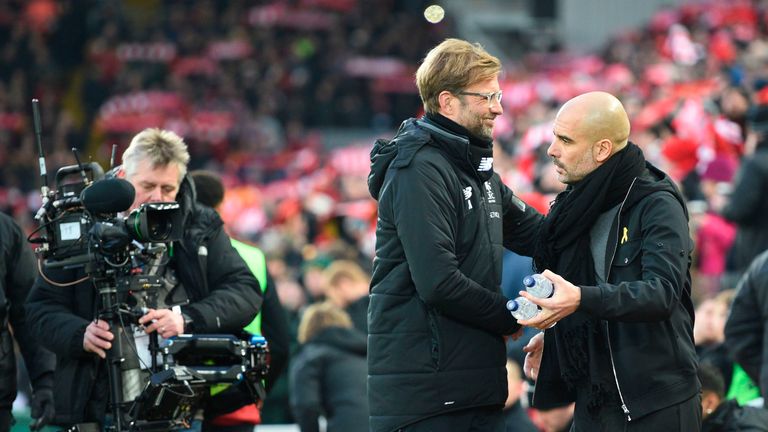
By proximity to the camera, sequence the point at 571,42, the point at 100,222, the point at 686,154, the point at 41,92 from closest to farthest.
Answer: the point at 100,222 → the point at 686,154 → the point at 41,92 → the point at 571,42

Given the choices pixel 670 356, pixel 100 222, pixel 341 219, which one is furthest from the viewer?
pixel 341 219

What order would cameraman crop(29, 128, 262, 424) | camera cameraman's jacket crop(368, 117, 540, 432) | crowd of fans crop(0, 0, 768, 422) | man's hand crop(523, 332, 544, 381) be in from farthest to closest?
crowd of fans crop(0, 0, 768, 422)
cameraman crop(29, 128, 262, 424)
man's hand crop(523, 332, 544, 381)
camera cameraman's jacket crop(368, 117, 540, 432)

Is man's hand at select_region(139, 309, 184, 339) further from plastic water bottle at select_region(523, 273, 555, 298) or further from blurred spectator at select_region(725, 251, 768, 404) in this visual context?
blurred spectator at select_region(725, 251, 768, 404)

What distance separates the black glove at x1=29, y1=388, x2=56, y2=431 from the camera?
5758 mm

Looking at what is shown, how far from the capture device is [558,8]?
84.7ft

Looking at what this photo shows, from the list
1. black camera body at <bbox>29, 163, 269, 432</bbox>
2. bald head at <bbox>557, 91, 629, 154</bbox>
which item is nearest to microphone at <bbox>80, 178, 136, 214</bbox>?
black camera body at <bbox>29, 163, 269, 432</bbox>

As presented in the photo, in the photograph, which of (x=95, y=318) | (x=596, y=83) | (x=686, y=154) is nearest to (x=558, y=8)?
(x=596, y=83)

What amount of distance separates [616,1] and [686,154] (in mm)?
15228

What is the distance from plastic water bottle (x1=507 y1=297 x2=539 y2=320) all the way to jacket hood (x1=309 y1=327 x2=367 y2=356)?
3080 millimetres

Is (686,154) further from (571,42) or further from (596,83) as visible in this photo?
(571,42)

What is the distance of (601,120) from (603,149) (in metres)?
0.10

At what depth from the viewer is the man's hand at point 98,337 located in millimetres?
5223

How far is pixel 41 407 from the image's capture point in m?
5.80

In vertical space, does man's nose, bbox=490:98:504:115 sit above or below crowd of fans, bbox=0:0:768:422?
above
